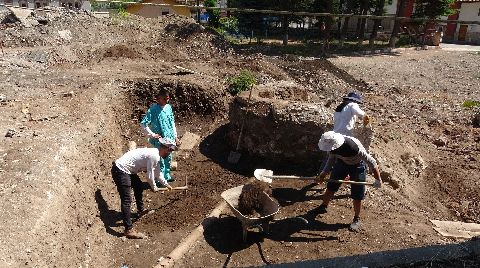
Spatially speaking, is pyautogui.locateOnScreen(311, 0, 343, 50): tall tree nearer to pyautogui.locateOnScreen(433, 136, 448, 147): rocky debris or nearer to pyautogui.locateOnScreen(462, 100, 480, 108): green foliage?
pyautogui.locateOnScreen(462, 100, 480, 108): green foliage

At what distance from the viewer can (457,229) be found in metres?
6.43

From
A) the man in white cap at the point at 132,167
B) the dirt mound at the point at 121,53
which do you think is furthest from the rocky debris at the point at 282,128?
the dirt mound at the point at 121,53

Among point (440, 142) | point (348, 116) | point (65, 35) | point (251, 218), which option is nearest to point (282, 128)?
point (348, 116)

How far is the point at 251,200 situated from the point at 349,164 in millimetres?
1548

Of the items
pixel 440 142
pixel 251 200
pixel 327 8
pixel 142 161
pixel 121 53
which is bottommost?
pixel 440 142

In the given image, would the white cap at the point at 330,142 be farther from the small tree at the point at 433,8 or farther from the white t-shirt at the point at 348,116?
the small tree at the point at 433,8

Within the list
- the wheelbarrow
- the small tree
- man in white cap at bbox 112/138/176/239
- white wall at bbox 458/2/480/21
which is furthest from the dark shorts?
white wall at bbox 458/2/480/21

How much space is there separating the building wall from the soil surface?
61.4 feet

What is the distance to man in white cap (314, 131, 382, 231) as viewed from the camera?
213 inches

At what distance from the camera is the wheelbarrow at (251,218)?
5.39 meters

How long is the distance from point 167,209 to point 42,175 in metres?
A: 2.02

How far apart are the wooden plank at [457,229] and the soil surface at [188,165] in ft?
0.88

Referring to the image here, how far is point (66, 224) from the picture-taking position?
5184mm

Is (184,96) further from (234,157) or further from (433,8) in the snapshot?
(433,8)
